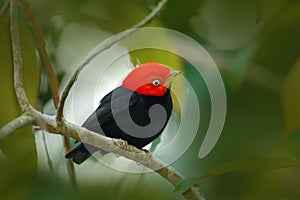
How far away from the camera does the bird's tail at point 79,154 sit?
124 centimetres

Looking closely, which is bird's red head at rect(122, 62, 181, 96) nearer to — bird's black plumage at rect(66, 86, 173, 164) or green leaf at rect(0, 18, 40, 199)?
bird's black plumage at rect(66, 86, 173, 164)

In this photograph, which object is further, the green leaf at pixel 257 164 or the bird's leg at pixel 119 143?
the bird's leg at pixel 119 143

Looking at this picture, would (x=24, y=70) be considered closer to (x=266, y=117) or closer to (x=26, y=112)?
(x=26, y=112)

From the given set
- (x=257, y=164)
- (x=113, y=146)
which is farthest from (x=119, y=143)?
(x=257, y=164)

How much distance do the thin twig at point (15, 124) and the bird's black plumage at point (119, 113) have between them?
251 mm

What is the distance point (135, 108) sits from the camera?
1.49m

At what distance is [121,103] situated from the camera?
150 cm

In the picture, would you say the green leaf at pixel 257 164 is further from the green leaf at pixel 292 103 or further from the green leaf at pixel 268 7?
the green leaf at pixel 268 7

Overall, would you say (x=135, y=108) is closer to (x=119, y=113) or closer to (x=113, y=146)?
(x=119, y=113)

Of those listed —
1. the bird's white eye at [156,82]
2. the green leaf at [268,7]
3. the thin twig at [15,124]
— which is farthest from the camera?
the bird's white eye at [156,82]

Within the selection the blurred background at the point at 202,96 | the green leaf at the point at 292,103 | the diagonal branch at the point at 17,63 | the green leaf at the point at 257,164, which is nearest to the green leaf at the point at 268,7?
the blurred background at the point at 202,96

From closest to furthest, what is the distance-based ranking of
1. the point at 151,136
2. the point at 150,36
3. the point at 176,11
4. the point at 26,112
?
the point at 26,112 < the point at 150,36 < the point at 176,11 < the point at 151,136

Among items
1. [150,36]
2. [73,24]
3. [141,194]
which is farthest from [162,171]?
[73,24]

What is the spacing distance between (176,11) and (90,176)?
1.24ft
